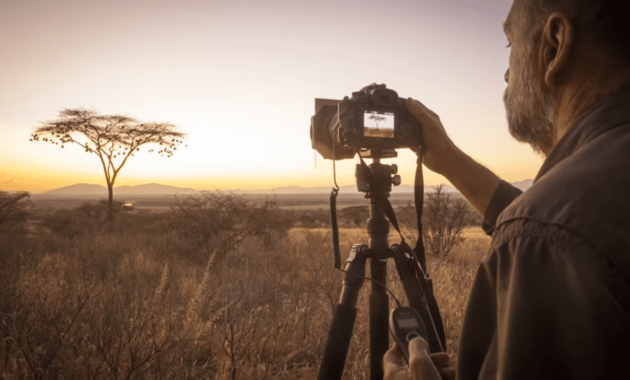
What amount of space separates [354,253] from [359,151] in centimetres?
52

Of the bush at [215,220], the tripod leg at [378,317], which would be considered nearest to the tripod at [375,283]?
the tripod leg at [378,317]

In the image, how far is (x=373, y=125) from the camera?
1.91m

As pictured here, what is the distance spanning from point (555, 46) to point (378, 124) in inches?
41.9

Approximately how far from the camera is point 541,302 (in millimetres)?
544

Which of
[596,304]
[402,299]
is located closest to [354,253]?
[596,304]

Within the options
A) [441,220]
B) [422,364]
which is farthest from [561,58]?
[441,220]

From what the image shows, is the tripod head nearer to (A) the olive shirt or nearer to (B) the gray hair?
(B) the gray hair

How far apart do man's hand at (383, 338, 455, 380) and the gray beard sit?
0.66 meters

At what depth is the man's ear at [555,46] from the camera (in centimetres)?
83

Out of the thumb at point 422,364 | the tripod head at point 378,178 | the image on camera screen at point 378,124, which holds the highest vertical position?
the image on camera screen at point 378,124

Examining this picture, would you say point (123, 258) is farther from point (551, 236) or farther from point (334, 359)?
point (551, 236)

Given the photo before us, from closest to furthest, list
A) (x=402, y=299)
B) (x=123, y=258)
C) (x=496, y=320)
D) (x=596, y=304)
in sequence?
(x=596, y=304) < (x=496, y=320) < (x=402, y=299) < (x=123, y=258)

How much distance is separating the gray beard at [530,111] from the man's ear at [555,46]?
2.1 inches

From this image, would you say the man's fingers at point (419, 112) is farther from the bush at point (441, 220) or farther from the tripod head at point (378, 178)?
the bush at point (441, 220)
